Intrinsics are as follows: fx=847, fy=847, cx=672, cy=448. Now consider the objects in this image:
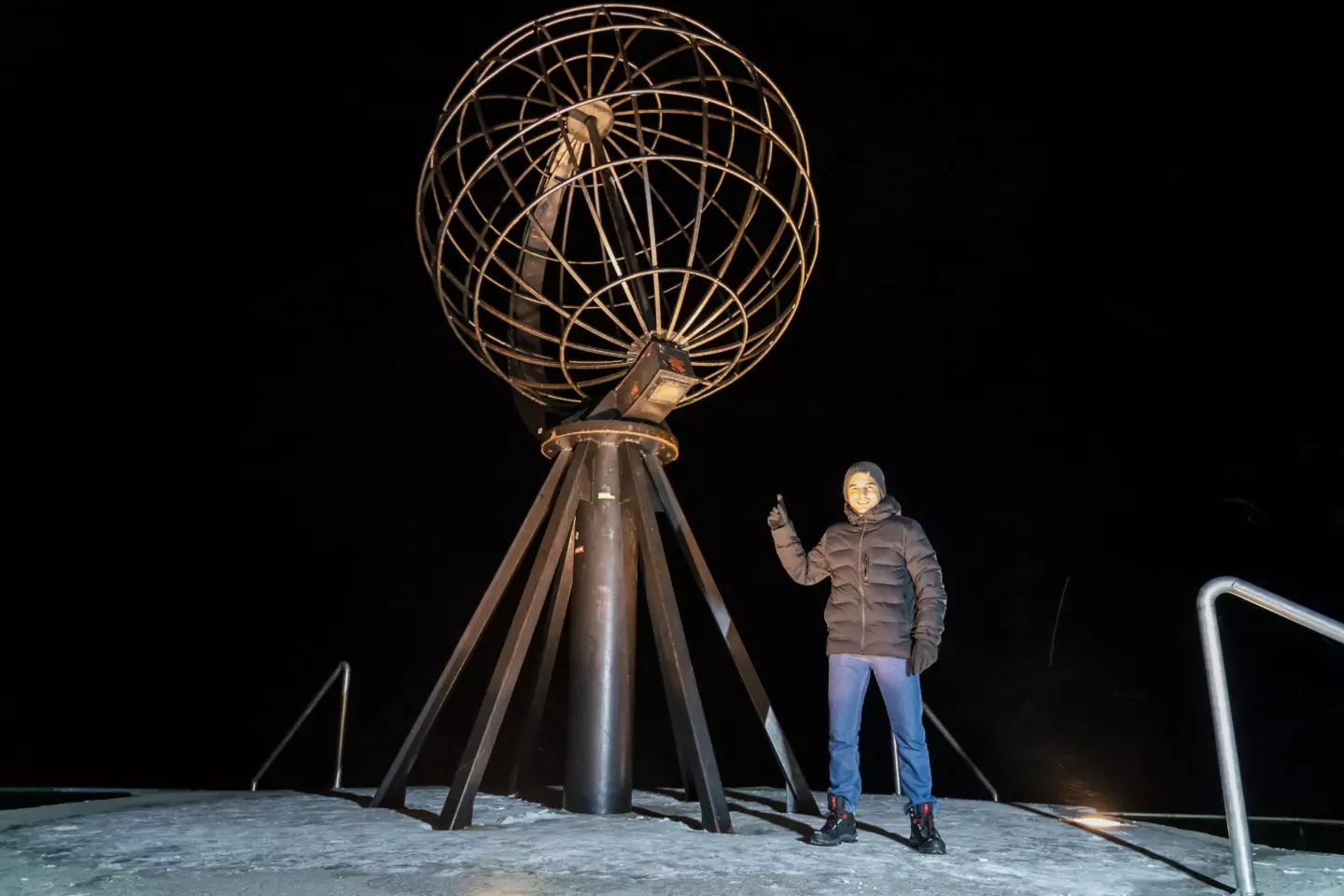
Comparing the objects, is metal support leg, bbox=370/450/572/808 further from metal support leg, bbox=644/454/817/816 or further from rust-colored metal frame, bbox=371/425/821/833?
metal support leg, bbox=644/454/817/816

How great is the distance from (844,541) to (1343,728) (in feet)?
36.1

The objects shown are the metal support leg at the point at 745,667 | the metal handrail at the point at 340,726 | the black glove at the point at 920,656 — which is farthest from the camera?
the metal handrail at the point at 340,726

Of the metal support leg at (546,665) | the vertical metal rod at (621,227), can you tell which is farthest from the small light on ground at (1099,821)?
the vertical metal rod at (621,227)

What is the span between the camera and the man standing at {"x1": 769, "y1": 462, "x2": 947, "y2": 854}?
9.71ft

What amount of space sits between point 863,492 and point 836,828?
123 centimetres

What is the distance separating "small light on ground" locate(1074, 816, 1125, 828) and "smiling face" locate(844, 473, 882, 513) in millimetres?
1705

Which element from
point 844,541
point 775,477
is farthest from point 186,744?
point 844,541

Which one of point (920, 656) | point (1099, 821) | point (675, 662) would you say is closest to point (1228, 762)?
point (920, 656)

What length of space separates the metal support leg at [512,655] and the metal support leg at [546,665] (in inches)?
10.0

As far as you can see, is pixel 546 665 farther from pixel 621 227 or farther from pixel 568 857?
pixel 621 227

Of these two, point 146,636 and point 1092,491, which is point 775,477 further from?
point 146,636

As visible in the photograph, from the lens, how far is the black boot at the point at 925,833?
2.87 metres

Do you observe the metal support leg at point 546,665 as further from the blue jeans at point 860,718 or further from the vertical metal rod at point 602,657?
the blue jeans at point 860,718

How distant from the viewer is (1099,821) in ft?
12.3
